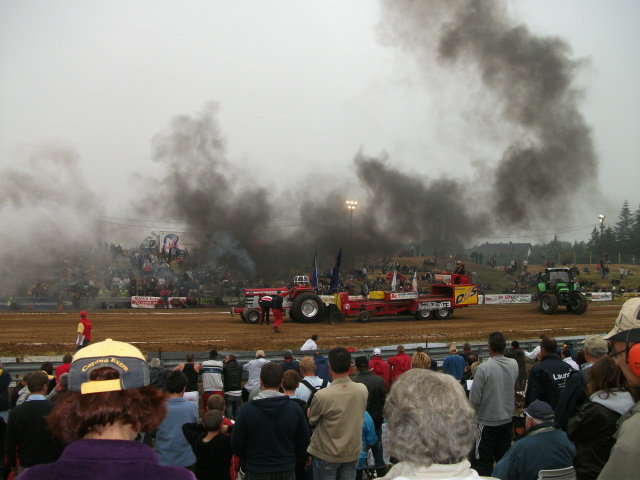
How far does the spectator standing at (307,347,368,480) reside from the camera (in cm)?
431

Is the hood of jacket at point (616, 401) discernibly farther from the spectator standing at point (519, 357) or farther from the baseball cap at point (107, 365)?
the spectator standing at point (519, 357)

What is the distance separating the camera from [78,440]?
1.77 m

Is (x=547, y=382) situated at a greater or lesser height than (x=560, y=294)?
greater

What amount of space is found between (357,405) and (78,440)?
119 inches

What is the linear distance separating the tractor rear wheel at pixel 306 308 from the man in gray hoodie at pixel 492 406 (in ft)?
44.7

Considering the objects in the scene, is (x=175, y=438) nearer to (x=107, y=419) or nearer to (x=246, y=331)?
(x=107, y=419)

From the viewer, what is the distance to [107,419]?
73.8 inches

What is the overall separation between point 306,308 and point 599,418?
53.5ft

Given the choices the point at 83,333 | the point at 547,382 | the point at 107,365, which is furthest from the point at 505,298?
the point at 107,365

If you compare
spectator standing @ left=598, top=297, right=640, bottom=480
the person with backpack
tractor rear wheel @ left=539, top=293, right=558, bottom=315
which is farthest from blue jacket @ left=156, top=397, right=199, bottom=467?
tractor rear wheel @ left=539, top=293, right=558, bottom=315

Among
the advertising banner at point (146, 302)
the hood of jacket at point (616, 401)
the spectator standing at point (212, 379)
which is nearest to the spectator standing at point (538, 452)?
the hood of jacket at point (616, 401)

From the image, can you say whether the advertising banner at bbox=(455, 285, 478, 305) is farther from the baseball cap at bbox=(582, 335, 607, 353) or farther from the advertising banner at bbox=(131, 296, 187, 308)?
the advertising banner at bbox=(131, 296, 187, 308)

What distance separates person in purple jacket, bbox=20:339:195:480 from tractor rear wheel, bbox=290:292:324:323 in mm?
17080

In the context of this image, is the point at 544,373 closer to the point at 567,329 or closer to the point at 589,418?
the point at 589,418
